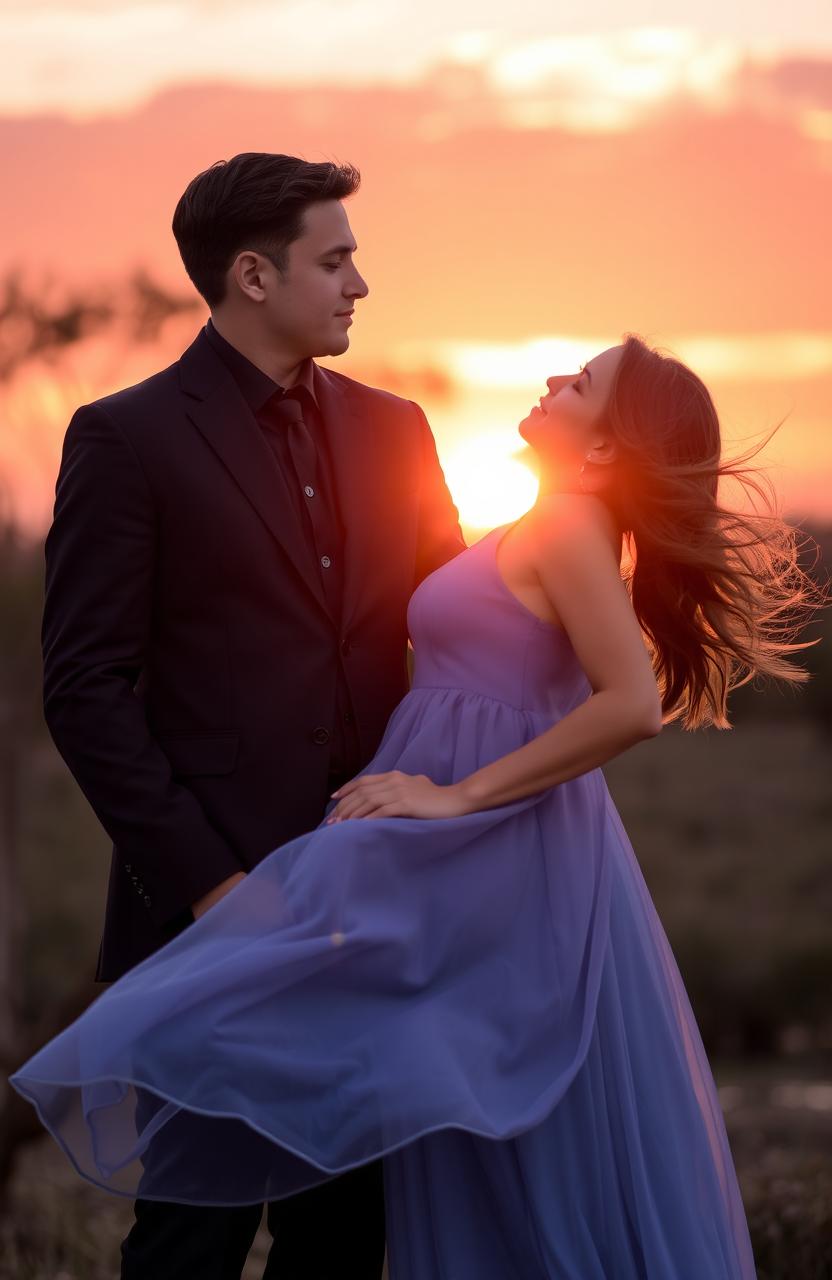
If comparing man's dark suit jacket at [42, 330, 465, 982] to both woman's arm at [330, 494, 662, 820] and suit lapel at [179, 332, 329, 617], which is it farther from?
woman's arm at [330, 494, 662, 820]

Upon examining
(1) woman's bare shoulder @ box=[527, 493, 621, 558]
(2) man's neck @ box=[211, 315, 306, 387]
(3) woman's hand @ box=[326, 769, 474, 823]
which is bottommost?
(3) woman's hand @ box=[326, 769, 474, 823]

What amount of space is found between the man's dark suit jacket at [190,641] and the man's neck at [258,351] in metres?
0.06

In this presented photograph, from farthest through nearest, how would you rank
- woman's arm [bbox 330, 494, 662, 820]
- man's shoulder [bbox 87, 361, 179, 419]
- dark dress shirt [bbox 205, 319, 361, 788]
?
1. dark dress shirt [bbox 205, 319, 361, 788]
2. man's shoulder [bbox 87, 361, 179, 419]
3. woman's arm [bbox 330, 494, 662, 820]

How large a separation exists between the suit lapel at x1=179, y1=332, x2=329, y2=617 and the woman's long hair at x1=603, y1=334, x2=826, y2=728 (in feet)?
1.93

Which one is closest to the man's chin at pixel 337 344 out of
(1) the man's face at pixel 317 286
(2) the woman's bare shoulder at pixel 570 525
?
(1) the man's face at pixel 317 286

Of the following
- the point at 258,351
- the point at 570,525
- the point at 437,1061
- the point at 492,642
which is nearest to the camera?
the point at 437,1061

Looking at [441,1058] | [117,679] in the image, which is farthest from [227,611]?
[441,1058]

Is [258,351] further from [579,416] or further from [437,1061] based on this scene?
[437,1061]

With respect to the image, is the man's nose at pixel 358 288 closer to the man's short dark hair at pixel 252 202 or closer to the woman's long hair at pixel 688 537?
the man's short dark hair at pixel 252 202

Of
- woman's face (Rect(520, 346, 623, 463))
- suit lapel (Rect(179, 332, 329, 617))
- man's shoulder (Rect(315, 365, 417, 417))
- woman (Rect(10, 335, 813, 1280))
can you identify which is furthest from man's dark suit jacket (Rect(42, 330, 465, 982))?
woman's face (Rect(520, 346, 623, 463))

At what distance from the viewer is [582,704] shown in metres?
2.64

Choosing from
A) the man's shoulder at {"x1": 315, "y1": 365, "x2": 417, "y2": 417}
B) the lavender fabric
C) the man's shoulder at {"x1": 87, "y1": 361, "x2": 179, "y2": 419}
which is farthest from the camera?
the man's shoulder at {"x1": 315, "y1": 365, "x2": 417, "y2": 417}

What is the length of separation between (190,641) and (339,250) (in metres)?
0.79

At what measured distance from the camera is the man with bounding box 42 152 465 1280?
2.77 meters
